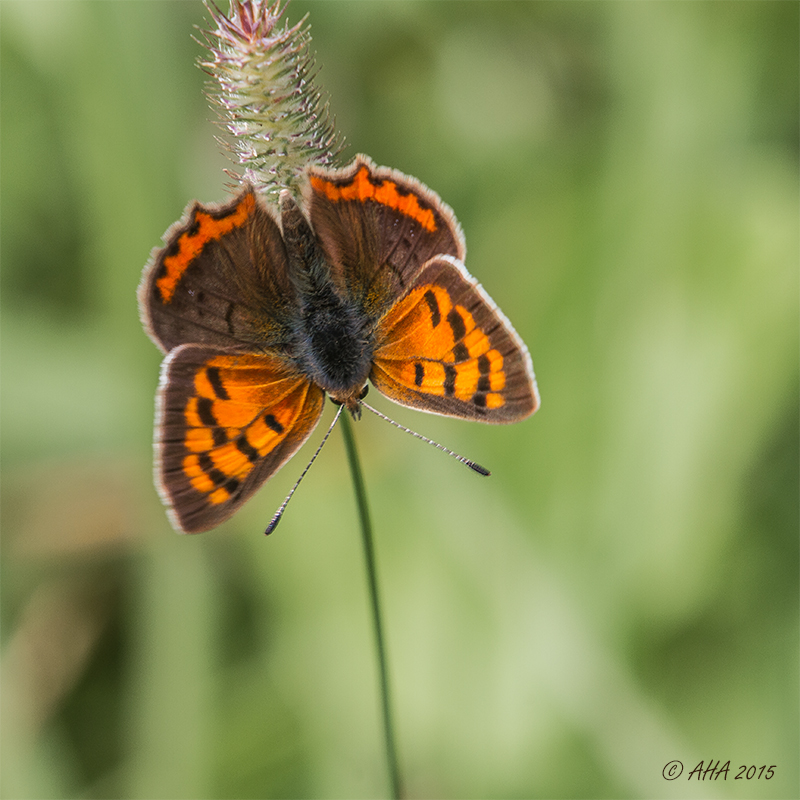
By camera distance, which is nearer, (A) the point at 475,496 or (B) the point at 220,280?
(B) the point at 220,280

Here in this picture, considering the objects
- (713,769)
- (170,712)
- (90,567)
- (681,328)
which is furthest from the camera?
(90,567)

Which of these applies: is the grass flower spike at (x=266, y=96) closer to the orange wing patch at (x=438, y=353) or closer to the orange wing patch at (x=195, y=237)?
the orange wing patch at (x=195, y=237)

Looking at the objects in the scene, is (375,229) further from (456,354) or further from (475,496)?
(475,496)

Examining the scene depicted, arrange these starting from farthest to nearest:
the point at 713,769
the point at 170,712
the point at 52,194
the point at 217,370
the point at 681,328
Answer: the point at 52,194 → the point at 681,328 → the point at 170,712 → the point at 713,769 → the point at 217,370

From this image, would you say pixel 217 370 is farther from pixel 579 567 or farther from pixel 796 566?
pixel 796 566

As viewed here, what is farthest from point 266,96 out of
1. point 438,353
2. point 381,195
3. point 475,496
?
point 475,496

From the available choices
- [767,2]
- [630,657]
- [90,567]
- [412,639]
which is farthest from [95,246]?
[767,2]
